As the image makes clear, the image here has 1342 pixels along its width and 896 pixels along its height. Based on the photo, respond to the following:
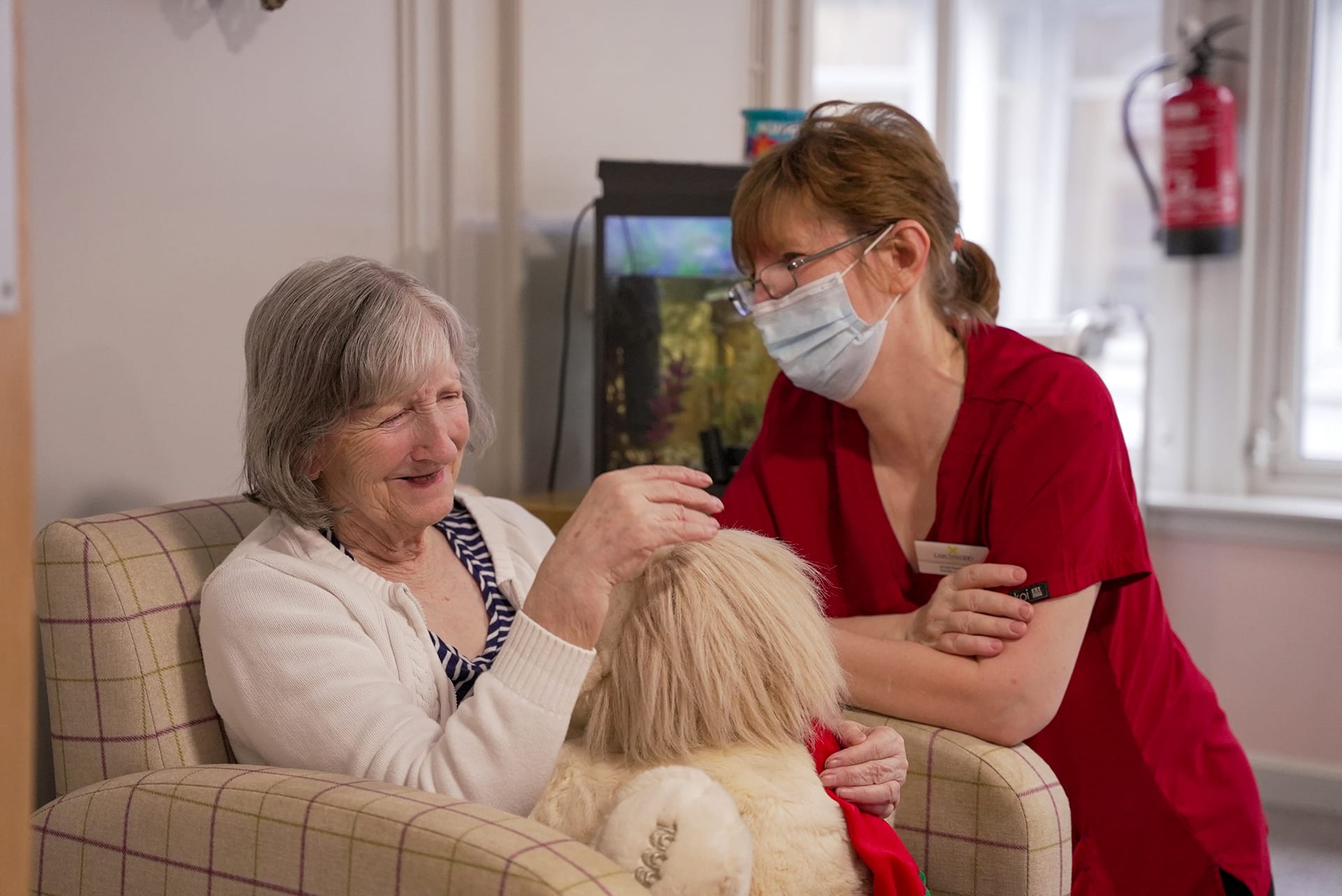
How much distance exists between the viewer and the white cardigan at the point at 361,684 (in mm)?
1187

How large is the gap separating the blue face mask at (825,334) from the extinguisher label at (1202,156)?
75.0 inches

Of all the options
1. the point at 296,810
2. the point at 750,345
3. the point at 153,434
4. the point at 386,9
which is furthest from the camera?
the point at 750,345

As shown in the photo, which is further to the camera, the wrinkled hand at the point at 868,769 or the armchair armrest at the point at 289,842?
the wrinkled hand at the point at 868,769

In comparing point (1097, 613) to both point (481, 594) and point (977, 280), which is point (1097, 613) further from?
point (481, 594)

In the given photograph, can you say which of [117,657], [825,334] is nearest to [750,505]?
[825,334]

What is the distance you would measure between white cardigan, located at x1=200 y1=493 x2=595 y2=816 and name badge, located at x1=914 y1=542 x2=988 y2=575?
635 mm

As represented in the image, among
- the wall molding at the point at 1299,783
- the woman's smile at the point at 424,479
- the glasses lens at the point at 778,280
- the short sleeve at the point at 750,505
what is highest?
the glasses lens at the point at 778,280

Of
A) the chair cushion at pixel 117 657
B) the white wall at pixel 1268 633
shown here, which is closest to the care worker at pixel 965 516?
the chair cushion at pixel 117 657

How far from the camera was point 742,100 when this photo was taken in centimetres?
316

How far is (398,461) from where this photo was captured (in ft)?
4.54

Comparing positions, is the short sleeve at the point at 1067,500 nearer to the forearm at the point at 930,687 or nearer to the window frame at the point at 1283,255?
the forearm at the point at 930,687

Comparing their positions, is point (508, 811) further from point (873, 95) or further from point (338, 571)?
point (873, 95)

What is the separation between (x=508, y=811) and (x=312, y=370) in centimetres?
51

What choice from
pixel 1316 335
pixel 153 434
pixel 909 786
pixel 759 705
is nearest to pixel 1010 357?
pixel 909 786
